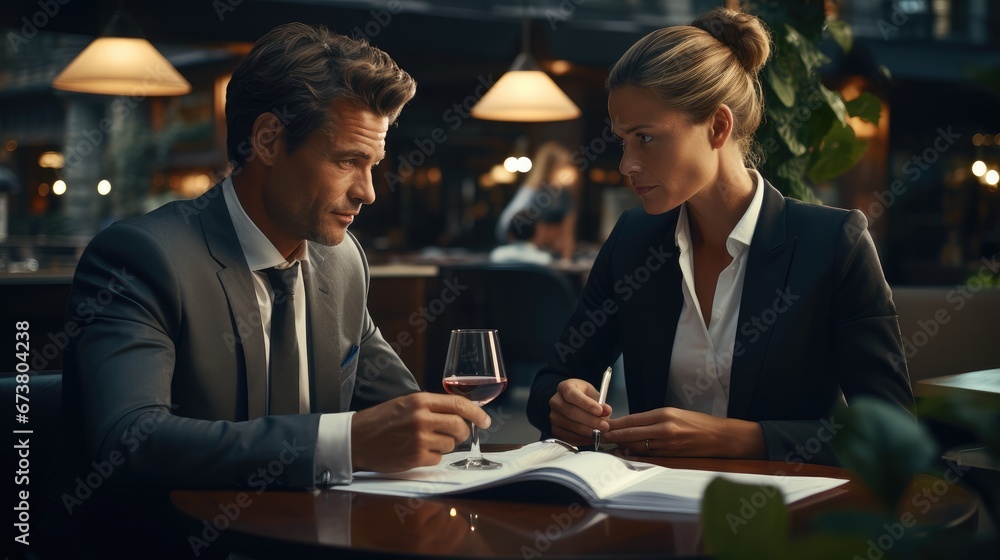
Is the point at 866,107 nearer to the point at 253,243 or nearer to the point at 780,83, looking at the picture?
the point at 780,83

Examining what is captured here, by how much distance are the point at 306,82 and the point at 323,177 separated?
6.7 inches

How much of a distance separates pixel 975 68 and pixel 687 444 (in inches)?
42.1

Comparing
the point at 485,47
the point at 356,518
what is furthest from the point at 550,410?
the point at 485,47

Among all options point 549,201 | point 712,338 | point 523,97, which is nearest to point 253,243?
point 712,338

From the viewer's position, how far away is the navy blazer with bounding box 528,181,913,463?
164cm

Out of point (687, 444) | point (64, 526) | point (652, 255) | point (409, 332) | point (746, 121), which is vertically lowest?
point (409, 332)

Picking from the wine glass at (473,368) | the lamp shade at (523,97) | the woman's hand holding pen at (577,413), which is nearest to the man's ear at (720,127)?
the woman's hand holding pen at (577,413)

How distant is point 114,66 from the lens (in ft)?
15.0

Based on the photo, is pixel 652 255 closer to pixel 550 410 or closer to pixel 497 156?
pixel 550 410

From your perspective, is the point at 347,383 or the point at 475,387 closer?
the point at 475,387

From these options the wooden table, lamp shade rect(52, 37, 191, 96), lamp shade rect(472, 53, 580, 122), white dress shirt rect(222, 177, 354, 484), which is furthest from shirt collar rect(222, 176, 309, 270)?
lamp shade rect(472, 53, 580, 122)

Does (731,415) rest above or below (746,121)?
below

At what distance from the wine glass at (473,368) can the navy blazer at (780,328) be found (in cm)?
39

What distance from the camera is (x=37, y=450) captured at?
1.55 meters
